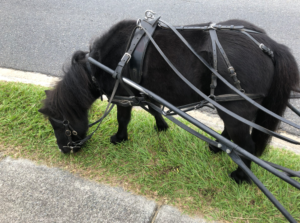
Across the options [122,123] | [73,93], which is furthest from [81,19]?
[73,93]

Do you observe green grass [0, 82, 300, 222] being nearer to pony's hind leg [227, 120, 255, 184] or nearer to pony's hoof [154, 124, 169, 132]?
pony's hoof [154, 124, 169, 132]

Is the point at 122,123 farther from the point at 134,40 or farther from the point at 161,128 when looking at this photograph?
the point at 134,40

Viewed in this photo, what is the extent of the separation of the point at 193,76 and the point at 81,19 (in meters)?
3.86

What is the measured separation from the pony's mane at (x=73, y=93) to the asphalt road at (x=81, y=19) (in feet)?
5.99

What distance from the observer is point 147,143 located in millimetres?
2529

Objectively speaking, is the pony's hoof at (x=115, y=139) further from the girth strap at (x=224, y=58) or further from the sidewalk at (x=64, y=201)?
the girth strap at (x=224, y=58)

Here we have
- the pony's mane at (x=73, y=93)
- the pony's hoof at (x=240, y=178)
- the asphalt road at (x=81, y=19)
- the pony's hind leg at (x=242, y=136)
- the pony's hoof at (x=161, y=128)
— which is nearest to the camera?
the pony's hind leg at (x=242, y=136)

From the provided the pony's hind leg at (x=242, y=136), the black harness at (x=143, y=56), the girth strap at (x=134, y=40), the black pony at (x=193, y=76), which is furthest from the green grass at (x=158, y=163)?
the girth strap at (x=134, y=40)

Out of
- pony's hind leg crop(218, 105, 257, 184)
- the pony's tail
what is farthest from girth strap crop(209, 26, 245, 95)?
the pony's tail

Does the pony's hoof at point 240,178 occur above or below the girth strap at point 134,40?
below

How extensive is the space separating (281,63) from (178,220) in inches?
58.2

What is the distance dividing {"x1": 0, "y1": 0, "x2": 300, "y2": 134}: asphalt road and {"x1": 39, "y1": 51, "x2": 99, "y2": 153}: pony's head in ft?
5.83

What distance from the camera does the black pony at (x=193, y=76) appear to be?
1520 millimetres

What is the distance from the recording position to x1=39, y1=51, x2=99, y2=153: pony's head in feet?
5.97
